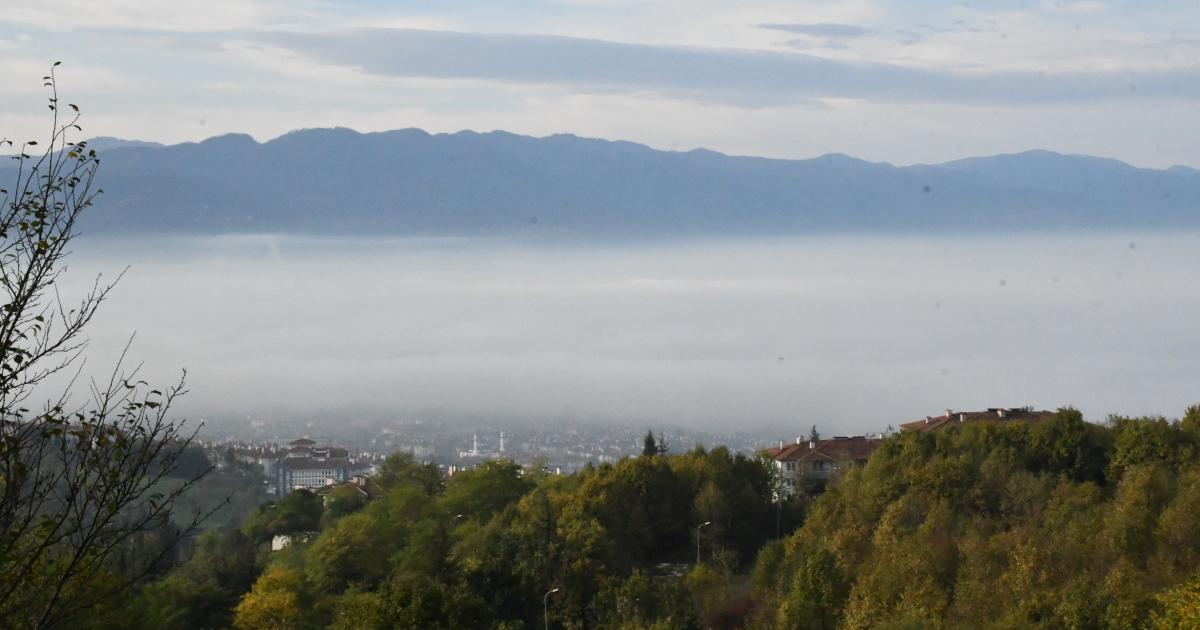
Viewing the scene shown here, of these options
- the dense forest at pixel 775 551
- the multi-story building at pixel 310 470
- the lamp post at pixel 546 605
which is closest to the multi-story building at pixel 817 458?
the dense forest at pixel 775 551

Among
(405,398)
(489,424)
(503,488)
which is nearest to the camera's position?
(503,488)

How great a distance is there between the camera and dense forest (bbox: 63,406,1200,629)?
26125 millimetres

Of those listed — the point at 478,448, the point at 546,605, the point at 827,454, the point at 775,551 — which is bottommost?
the point at 478,448

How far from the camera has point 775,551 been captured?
3253cm

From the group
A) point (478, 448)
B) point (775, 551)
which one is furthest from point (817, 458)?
point (478, 448)

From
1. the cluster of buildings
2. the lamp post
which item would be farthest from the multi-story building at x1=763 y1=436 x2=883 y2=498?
the lamp post

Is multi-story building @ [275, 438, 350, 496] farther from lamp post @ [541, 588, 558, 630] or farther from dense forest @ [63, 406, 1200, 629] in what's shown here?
lamp post @ [541, 588, 558, 630]

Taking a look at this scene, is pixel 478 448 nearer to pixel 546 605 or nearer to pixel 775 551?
pixel 775 551

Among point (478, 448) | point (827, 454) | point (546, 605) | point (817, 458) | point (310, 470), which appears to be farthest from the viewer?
point (478, 448)

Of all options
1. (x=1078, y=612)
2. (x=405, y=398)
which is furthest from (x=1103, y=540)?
(x=405, y=398)

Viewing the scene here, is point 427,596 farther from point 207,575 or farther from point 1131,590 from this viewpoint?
point 207,575

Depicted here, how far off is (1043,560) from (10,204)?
22348mm

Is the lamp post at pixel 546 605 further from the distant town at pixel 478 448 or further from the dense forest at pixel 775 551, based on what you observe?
the distant town at pixel 478 448

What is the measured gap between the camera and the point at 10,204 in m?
8.26
